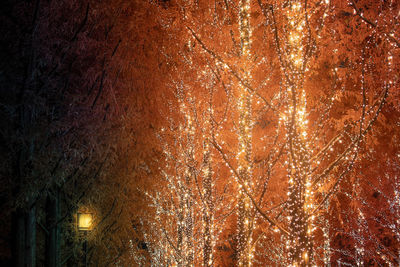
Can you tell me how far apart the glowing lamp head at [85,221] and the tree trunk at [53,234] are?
76cm

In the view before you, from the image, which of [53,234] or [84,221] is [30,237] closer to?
[53,234]

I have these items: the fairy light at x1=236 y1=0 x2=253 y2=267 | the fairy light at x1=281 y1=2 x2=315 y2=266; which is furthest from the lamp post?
the fairy light at x1=281 y1=2 x2=315 y2=266

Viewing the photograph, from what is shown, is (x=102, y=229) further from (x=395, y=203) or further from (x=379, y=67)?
(x=379, y=67)

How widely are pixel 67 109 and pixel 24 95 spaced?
1.39 m

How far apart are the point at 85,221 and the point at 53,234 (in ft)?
3.39

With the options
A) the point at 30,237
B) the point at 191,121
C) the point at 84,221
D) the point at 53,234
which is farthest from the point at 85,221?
the point at 191,121

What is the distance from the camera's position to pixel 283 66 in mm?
3975

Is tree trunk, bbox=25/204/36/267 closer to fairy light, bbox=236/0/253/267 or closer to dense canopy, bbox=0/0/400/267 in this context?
dense canopy, bbox=0/0/400/267

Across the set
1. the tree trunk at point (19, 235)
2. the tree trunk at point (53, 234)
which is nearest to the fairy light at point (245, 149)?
the tree trunk at point (19, 235)

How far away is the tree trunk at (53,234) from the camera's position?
11352 millimetres

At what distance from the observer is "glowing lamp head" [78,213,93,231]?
39.7ft

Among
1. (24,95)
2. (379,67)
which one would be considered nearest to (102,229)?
(24,95)

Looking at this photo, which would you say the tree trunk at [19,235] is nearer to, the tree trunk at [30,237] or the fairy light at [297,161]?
the tree trunk at [30,237]

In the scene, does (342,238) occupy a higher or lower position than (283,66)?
lower
